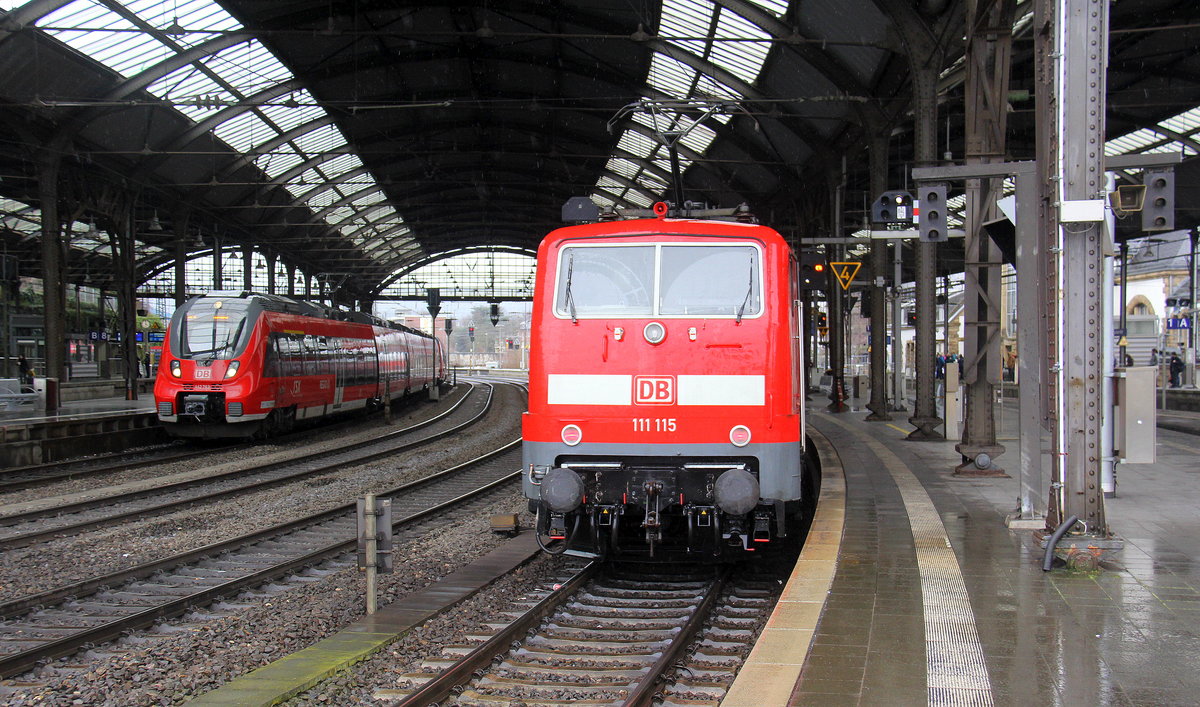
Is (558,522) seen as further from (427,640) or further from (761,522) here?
(427,640)

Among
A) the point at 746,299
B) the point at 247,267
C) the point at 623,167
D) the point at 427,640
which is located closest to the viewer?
the point at 427,640

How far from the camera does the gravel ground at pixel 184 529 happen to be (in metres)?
8.34

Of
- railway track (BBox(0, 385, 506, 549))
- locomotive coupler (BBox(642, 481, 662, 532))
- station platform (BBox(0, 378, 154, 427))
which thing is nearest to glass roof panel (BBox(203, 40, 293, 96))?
station platform (BBox(0, 378, 154, 427))

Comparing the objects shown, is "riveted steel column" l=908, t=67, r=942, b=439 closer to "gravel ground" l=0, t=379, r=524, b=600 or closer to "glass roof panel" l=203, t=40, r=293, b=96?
"gravel ground" l=0, t=379, r=524, b=600

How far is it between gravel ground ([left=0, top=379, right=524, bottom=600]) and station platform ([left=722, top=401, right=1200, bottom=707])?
5377 millimetres

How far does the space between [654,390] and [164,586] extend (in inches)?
178

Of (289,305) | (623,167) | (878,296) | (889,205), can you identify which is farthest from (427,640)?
(623,167)

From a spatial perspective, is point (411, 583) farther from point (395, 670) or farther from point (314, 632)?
point (395, 670)

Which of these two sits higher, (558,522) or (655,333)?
(655,333)

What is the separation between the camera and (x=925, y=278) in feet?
51.2

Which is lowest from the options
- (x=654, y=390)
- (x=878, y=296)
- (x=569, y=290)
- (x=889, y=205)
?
(x=654, y=390)

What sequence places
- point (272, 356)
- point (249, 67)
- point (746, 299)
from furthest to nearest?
1. point (249, 67)
2. point (272, 356)
3. point (746, 299)

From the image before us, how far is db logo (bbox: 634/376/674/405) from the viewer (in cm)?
728

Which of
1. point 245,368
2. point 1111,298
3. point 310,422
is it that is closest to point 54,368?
point 310,422
